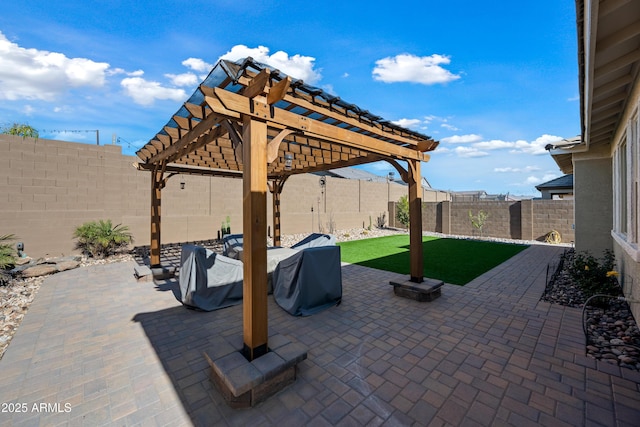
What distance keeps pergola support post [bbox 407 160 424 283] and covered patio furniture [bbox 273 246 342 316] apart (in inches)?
56.4

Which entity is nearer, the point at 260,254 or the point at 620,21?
the point at 620,21

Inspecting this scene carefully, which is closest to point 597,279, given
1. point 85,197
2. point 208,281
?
point 208,281

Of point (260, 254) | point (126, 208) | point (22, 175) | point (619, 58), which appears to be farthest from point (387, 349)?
point (22, 175)

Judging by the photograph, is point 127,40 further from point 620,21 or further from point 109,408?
point 620,21

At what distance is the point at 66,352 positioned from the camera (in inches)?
116

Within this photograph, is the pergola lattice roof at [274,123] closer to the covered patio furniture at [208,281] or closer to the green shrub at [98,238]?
the covered patio furniture at [208,281]

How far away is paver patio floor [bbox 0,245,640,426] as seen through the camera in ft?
6.58

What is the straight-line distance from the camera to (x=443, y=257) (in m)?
8.25

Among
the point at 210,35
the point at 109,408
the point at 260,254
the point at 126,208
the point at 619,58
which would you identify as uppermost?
the point at 210,35

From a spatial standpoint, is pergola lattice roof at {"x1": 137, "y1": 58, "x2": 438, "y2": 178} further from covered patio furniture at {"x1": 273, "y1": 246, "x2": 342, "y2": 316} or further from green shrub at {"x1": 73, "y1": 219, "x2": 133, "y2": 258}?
green shrub at {"x1": 73, "y1": 219, "x2": 133, "y2": 258}

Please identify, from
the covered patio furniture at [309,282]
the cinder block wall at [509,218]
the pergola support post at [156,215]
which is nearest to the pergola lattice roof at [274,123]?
the pergola support post at [156,215]

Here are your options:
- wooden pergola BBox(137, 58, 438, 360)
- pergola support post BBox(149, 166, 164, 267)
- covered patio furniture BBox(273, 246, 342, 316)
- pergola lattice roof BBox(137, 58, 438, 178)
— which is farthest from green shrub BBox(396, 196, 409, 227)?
pergola support post BBox(149, 166, 164, 267)

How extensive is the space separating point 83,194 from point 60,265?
231 cm

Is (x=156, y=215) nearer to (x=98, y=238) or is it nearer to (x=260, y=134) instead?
(x=98, y=238)
